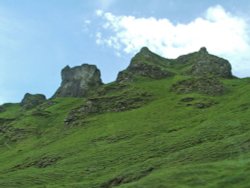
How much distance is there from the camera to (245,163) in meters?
78.8

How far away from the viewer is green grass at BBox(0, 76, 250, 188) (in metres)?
80.7

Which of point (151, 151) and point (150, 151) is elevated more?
point (150, 151)

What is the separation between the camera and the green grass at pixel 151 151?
80.7 m

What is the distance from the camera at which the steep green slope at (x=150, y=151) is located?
8112cm

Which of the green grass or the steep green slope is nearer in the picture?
the green grass

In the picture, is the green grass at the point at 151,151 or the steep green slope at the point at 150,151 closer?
the green grass at the point at 151,151

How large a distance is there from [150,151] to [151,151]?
44cm

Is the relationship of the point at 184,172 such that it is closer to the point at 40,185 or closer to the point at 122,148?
the point at 40,185

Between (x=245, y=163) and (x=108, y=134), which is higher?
(x=108, y=134)

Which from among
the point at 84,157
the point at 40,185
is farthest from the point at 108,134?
the point at 40,185

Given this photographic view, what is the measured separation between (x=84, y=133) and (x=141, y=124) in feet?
67.7

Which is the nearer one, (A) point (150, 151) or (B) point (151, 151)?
(B) point (151, 151)

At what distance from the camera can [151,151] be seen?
135500 mm

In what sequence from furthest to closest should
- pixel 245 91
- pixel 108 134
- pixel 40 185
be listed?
pixel 245 91 < pixel 108 134 < pixel 40 185
